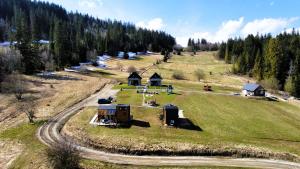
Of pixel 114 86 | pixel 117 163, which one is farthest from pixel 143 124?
pixel 114 86

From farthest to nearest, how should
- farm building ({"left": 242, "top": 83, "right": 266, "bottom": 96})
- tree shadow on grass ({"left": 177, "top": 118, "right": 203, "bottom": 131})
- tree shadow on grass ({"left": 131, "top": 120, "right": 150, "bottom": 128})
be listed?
farm building ({"left": 242, "top": 83, "right": 266, "bottom": 96}), tree shadow on grass ({"left": 177, "top": 118, "right": 203, "bottom": 131}), tree shadow on grass ({"left": 131, "top": 120, "right": 150, "bottom": 128})

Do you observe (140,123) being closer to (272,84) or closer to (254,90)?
(254,90)

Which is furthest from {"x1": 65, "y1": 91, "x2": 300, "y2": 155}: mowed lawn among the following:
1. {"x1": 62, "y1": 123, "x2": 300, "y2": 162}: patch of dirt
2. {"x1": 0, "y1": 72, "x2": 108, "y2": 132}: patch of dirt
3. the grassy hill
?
{"x1": 0, "y1": 72, "x2": 108, "y2": 132}: patch of dirt

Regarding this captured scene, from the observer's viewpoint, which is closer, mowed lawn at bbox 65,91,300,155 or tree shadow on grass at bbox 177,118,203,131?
mowed lawn at bbox 65,91,300,155

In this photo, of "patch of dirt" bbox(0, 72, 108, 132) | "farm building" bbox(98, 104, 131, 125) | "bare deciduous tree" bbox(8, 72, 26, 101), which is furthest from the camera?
"bare deciduous tree" bbox(8, 72, 26, 101)

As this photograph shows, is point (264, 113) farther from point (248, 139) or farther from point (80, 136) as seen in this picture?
point (80, 136)

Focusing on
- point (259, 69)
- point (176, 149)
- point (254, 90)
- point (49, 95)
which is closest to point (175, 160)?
point (176, 149)

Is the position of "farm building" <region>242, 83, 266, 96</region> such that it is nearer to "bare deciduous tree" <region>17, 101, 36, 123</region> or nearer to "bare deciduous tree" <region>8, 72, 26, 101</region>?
"bare deciduous tree" <region>17, 101, 36, 123</region>
